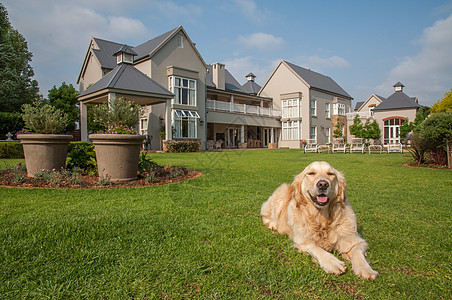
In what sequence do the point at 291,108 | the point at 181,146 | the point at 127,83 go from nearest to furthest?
the point at 127,83, the point at 181,146, the point at 291,108

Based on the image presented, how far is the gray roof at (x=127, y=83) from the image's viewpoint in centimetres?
1625

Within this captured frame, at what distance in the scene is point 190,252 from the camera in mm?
2717

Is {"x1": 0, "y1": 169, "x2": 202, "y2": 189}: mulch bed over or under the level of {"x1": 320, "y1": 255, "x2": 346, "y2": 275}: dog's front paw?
over

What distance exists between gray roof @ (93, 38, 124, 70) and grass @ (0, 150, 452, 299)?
21.5 metres

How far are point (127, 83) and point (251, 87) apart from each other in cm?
2264

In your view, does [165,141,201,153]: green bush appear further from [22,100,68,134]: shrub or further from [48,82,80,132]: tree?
[48,82,80,132]: tree

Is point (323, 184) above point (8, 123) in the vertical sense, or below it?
below

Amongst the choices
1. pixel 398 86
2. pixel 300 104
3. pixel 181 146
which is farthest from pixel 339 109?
pixel 181 146

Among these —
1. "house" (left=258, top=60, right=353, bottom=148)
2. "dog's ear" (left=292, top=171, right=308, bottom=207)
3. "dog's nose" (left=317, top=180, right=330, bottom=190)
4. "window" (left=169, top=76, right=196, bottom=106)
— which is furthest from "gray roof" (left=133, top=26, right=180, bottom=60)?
"dog's nose" (left=317, top=180, right=330, bottom=190)

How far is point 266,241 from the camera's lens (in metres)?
3.05

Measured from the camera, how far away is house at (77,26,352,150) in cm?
1852

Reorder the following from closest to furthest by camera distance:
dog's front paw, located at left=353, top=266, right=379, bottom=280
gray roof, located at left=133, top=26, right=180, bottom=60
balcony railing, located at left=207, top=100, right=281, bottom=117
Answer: dog's front paw, located at left=353, top=266, right=379, bottom=280
gray roof, located at left=133, top=26, right=180, bottom=60
balcony railing, located at left=207, top=100, right=281, bottom=117

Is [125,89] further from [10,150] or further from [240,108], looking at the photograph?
[240,108]

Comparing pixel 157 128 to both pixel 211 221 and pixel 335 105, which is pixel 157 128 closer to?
pixel 211 221
